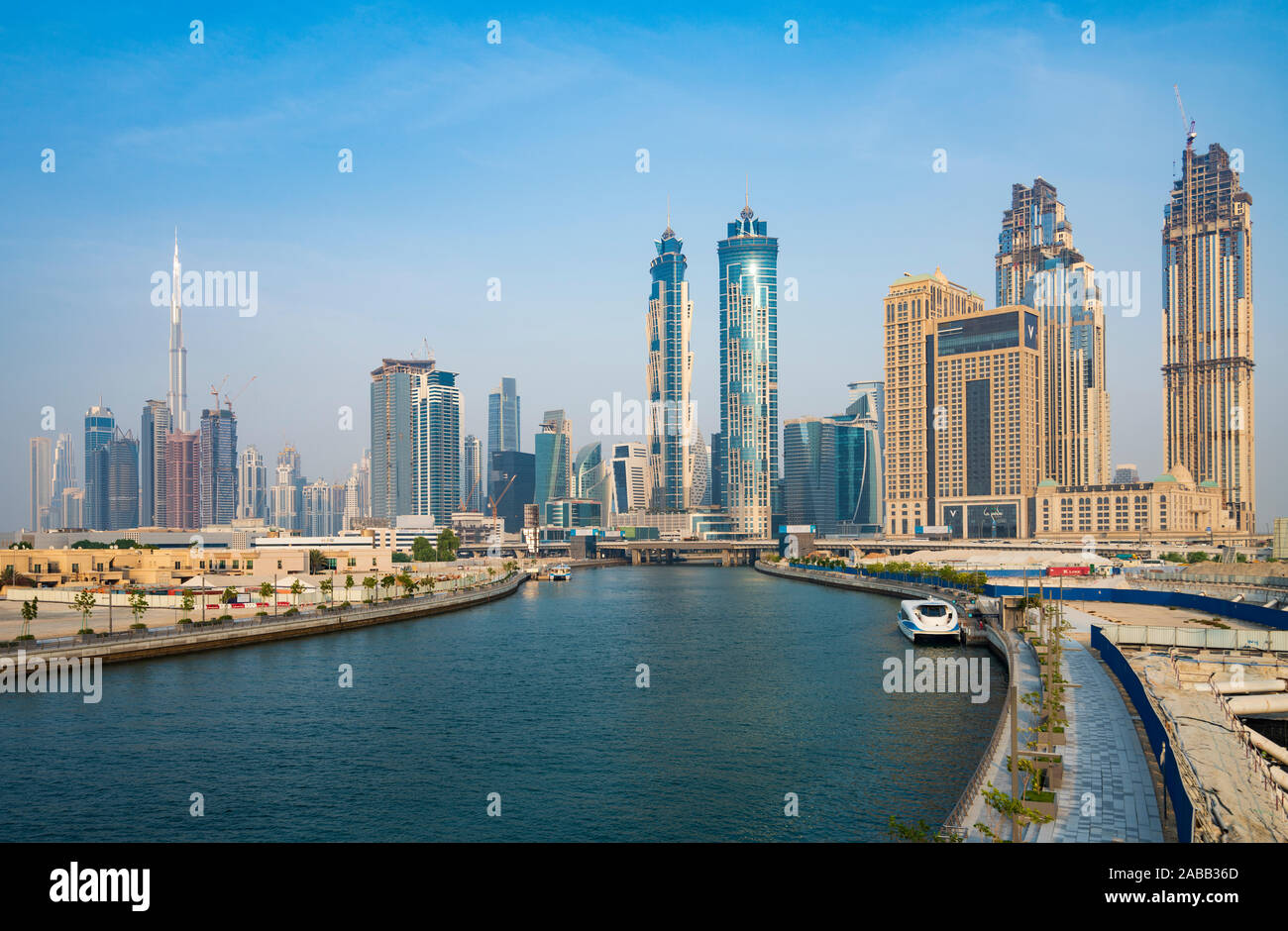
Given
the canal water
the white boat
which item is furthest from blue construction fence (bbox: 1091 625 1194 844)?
the white boat

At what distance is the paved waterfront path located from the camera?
20234mm

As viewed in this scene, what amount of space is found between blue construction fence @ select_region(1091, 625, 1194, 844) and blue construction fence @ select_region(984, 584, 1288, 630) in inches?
643

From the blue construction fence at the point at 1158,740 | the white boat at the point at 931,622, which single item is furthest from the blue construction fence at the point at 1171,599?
the blue construction fence at the point at 1158,740

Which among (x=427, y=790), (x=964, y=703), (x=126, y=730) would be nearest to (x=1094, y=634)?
(x=964, y=703)

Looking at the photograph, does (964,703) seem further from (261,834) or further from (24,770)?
(24,770)

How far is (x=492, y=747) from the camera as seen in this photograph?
35.6m

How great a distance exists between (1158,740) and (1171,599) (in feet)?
204

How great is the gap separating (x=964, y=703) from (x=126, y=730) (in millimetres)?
→ 37422

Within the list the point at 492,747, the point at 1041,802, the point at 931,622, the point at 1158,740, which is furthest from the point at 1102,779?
the point at 931,622

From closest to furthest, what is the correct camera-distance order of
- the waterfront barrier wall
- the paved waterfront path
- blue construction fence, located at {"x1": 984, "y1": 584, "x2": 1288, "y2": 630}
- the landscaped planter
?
1. the paved waterfront path
2. the landscaped planter
3. the waterfront barrier wall
4. blue construction fence, located at {"x1": 984, "y1": 584, "x2": 1288, "y2": 630}

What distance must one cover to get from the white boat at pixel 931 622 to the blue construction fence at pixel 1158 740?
1683cm

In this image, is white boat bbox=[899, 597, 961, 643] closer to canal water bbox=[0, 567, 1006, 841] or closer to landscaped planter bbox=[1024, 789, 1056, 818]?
canal water bbox=[0, 567, 1006, 841]

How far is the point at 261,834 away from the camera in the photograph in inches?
1001
